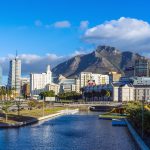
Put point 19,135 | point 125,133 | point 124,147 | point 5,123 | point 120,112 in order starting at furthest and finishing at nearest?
1. point 120,112
2. point 5,123
3. point 125,133
4. point 19,135
5. point 124,147

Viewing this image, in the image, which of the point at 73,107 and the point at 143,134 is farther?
the point at 73,107

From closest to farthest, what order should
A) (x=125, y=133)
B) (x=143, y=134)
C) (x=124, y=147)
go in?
(x=124, y=147) < (x=143, y=134) < (x=125, y=133)

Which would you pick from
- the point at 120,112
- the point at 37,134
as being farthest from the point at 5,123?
the point at 120,112

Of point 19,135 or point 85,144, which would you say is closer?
point 85,144

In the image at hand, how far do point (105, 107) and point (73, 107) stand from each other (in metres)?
14.7

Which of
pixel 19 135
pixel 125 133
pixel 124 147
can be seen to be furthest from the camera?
pixel 125 133

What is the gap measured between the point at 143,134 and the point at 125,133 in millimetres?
12424

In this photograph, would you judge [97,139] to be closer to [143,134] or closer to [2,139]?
[143,134]

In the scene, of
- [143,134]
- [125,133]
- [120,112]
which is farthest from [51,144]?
[120,112]

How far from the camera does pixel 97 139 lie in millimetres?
64438

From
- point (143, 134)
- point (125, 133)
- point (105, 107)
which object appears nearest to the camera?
point (143, 134)

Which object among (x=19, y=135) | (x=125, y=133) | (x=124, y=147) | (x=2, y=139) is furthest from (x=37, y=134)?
(x=124, y=147)

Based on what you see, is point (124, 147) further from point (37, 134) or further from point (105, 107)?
point (105, 107)

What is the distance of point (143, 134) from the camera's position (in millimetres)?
61656
